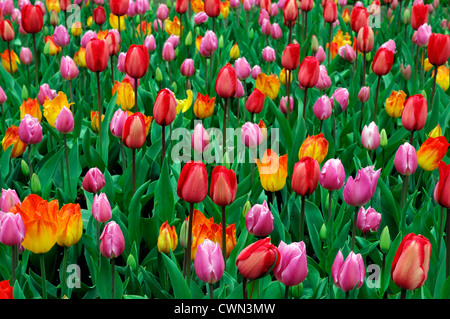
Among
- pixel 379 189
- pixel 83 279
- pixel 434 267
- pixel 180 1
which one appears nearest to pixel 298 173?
pixel 434 267

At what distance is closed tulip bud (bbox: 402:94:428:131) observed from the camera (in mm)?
2023

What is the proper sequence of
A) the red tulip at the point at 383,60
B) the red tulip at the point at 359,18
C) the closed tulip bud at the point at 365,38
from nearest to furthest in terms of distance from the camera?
the red tulip at the point at 383,60
the closed tulip bud at the point at 365,38
the red tulip at the point at 359,18

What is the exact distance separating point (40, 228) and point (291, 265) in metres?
0.60

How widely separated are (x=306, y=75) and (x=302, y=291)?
1027 mm

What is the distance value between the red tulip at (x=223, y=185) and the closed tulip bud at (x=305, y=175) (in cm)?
23

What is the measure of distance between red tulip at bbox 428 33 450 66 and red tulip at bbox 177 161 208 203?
5.15ft

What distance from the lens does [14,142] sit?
7.57 ft

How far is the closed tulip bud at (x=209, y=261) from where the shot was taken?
1.30 m

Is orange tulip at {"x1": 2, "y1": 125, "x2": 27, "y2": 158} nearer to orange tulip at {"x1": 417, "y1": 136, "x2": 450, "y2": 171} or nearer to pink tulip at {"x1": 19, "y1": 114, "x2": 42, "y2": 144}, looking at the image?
pink tulip at {"x1": 19, "y1": 114, "x2": 42, "y2": 144}

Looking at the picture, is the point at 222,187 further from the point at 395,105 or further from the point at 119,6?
the point at 119,6

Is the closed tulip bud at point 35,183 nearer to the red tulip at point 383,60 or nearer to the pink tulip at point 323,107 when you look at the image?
the pink tulip at point 323,107

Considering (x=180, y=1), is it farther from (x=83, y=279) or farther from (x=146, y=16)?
(x=83, y=279)

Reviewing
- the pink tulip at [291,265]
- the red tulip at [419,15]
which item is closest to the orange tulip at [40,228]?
A: the pink tulip at [291,265]

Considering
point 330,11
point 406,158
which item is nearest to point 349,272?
point 406,158
